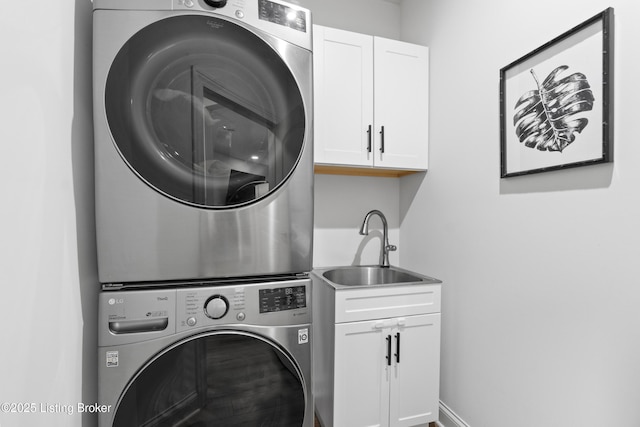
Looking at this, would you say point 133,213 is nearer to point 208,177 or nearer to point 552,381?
point 208,177

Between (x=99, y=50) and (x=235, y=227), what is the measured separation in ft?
2.06

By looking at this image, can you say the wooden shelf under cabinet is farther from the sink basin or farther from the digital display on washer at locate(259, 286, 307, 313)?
the digital display on washer at locate(259, 286, 307, 313)

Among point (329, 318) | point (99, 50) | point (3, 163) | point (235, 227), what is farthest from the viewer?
point (329, 318)

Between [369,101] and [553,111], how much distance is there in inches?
35.3

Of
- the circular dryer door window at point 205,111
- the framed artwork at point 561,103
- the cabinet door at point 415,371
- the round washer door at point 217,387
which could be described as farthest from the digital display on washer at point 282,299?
the framed artwork at point 561,103

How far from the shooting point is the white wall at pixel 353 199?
6.46ft

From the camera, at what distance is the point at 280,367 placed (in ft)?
3.16

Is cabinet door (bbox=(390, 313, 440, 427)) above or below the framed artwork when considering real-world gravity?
below

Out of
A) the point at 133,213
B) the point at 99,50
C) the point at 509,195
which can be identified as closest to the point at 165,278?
the point at 133,213

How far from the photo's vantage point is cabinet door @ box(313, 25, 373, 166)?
160cm

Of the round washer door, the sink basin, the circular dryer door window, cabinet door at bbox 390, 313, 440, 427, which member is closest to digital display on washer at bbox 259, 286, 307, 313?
the round washer door

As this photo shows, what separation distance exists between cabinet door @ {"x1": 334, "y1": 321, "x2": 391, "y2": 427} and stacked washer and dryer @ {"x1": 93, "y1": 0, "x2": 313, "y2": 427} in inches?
15.9

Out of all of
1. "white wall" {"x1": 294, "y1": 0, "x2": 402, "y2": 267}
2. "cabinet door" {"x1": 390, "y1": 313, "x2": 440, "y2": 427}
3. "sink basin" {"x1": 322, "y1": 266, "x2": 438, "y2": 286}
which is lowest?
"cabinet door" {"x1": 390, "y1": 313, "x2": 440, "y2": 427}

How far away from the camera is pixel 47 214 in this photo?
679 millimetres
